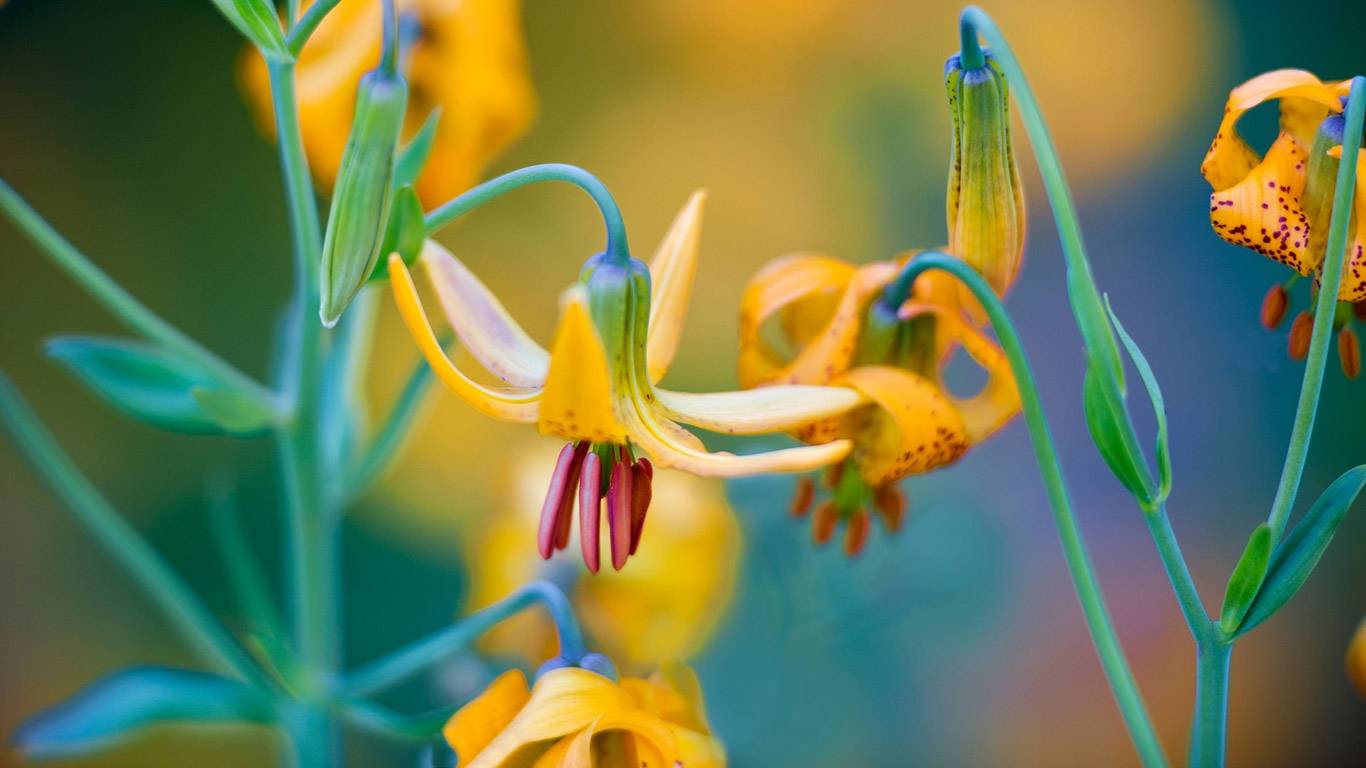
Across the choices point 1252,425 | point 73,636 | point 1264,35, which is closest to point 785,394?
point 1252,425

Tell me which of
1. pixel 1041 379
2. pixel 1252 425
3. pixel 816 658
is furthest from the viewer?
pixel 1041 379

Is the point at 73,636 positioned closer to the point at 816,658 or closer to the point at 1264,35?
the point at 816,658

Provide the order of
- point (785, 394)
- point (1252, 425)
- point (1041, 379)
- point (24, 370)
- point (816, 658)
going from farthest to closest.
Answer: point (24, 370)
point (1041, 379)
point (1252, 425)
point (816, 658)
point (785, 394)

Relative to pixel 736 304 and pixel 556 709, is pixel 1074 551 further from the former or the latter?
pixel 736 304

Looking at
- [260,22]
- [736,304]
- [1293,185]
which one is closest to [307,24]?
[260,22]

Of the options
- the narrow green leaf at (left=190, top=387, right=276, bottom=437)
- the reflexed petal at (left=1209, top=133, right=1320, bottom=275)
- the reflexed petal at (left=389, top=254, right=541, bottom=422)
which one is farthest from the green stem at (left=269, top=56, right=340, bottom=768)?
the reflexed petal at (left=1209, top=133, right=1320, bottom=275)

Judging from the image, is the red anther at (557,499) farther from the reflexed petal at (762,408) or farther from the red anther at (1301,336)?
the red anther at (1301,336)
